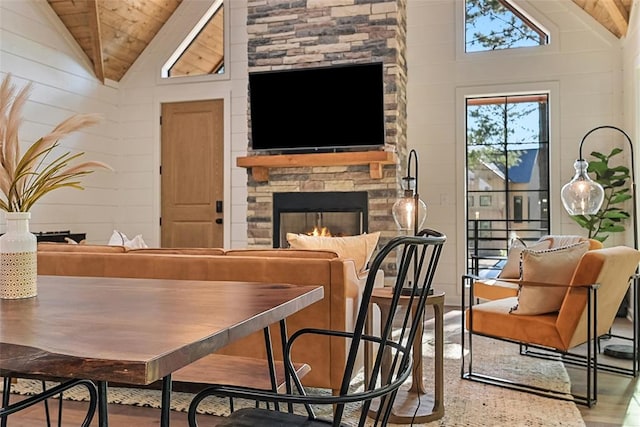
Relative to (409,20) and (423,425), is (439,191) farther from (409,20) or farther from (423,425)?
(423,425)

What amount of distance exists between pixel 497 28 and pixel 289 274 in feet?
15.4

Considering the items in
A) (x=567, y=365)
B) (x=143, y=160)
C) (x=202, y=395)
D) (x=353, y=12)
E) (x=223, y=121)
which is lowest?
(x=567, y=365)

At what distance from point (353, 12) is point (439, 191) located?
7.23ft

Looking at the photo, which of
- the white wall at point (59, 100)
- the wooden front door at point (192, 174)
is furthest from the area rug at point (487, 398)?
the wooden front door at point (192, 174)

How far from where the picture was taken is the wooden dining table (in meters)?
0.92

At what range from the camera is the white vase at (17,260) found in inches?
63.6

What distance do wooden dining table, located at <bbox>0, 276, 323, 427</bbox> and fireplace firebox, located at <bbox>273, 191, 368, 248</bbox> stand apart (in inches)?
157

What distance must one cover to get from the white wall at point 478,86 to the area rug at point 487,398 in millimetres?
2626

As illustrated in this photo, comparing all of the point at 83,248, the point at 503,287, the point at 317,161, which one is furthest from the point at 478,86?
the point at 83,248

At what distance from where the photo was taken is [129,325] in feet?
3.85

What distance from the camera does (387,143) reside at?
18.8 ft

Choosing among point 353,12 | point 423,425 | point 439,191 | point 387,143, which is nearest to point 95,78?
point 353,12

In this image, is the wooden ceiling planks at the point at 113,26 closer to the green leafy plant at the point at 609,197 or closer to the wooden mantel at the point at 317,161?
the wooden mantel at the point at 317,161

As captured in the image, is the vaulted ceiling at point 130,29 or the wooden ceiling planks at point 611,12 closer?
the wooden ceiling planks at point 611,12
